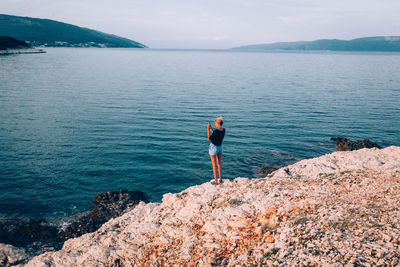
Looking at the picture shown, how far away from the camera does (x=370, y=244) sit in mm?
6945

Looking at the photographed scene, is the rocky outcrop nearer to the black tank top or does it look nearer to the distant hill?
the black tank top

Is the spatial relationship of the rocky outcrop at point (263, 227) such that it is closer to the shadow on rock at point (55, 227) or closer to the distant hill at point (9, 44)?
the shadow on rock at point (55, 227)

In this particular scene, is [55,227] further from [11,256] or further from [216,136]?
[216,136]

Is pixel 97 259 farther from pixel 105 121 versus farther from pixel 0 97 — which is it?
pixel 0 97

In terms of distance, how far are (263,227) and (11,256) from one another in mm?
10974

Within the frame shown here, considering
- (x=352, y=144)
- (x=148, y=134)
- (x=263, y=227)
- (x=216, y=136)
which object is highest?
(x=216, y=136)

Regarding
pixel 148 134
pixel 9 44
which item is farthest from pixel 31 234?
pixel 9 44

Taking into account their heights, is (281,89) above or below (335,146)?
above

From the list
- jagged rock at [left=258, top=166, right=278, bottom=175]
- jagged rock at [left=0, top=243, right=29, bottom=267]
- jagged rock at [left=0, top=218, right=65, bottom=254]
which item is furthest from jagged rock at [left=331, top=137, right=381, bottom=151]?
jagged rock at [left=0, top=243, right=29, bottom=267]

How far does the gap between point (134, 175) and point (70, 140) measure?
10.3 m

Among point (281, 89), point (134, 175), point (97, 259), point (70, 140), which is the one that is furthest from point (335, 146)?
point (281, 89)

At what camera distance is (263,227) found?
897 centimetres

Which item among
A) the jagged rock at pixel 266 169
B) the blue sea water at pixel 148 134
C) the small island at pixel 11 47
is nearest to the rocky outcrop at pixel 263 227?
the blue sea water at pixel 148 134

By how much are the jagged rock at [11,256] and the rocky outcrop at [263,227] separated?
181 cm
